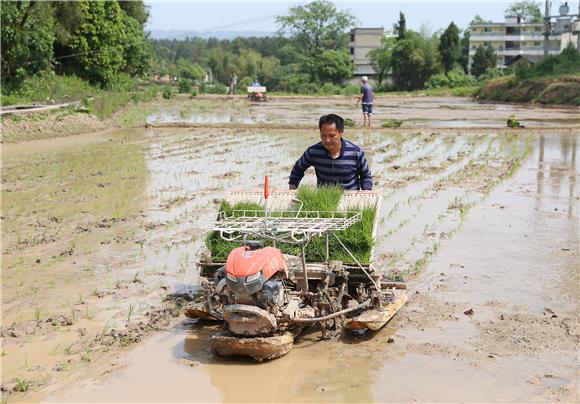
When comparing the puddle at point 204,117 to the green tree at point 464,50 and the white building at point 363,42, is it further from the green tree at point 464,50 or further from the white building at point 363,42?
the white building at point 363,42

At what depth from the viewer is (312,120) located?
26.4 metres

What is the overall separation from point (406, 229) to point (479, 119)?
723 inches

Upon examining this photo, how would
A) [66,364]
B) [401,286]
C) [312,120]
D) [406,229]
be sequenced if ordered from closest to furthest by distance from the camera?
[66,364] < [401,286] < [406,229] < [312,120]

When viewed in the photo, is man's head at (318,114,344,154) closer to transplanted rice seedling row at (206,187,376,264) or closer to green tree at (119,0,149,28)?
transplanted rice seedling row at (206,187,376,264)

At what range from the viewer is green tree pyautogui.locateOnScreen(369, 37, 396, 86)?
223 ft

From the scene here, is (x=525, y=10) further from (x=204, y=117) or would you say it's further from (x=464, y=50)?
(x=204, y=117)

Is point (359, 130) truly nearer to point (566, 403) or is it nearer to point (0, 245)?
point (0, 245)

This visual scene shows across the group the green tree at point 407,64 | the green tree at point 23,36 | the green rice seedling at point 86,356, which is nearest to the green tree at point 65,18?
the green tree at point 23,36

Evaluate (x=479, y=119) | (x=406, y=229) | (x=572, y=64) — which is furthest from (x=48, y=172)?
(x=572, y=64)

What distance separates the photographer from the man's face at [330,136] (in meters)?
6.43

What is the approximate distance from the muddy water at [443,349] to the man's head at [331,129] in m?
1.59

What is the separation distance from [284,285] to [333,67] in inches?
2608

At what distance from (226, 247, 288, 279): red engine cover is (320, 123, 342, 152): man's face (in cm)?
156

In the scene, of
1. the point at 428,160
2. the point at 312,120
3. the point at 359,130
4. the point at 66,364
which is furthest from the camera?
the point at 312,120
